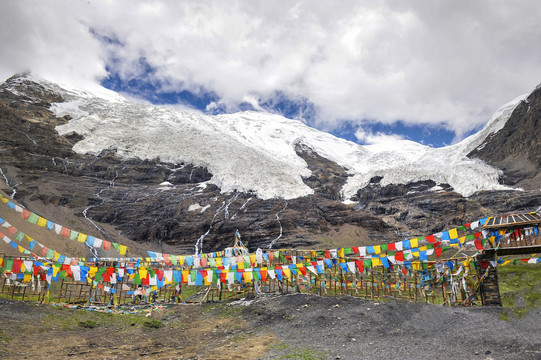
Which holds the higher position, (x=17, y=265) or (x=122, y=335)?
(x=17, y=265)

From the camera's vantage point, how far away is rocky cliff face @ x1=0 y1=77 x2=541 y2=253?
8144cm

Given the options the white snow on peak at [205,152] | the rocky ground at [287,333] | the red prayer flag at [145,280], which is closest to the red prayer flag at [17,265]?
the rocky ground at [287,333]

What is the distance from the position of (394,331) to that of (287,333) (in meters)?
4.65

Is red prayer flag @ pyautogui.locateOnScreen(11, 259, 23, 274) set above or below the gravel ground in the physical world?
above

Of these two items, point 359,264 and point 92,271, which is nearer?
point 92,271

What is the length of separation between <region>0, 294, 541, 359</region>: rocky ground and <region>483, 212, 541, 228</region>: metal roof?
4407 mm

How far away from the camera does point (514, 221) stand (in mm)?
18156

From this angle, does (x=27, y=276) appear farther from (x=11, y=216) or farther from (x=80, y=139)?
(x=80, y=139)

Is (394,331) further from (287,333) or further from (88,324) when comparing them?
(88,324)

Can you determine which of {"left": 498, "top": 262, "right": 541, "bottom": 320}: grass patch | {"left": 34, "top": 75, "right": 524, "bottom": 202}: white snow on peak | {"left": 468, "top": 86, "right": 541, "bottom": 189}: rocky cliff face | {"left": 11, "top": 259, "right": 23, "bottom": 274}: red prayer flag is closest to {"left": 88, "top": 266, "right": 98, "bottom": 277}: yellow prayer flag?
{"left": 11, "top": 259, "right": 23, "bottom": 274}: red prayer flag

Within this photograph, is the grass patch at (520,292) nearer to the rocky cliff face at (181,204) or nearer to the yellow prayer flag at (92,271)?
the yellow prayer flag at (92,271)

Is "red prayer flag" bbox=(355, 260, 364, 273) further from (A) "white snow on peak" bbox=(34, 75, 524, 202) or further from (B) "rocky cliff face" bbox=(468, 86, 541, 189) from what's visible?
(B) "rocky cliff face" bbox=(468, 86, 541, 189)

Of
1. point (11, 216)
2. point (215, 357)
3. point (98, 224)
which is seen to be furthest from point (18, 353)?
point (98, 224)

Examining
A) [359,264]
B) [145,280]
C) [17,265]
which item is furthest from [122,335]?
[359,264]
